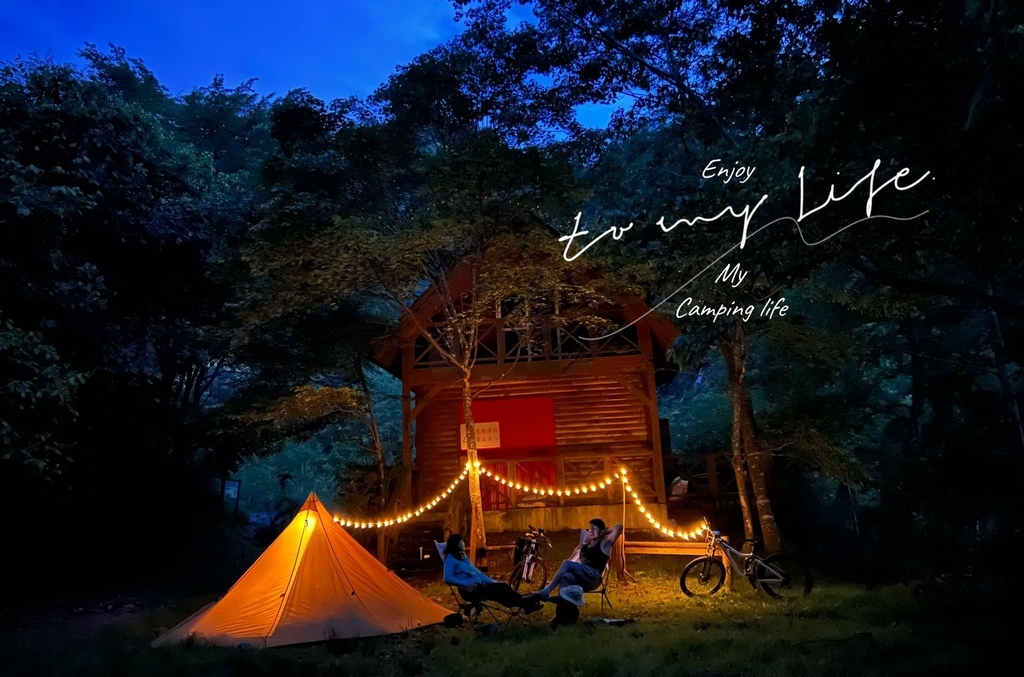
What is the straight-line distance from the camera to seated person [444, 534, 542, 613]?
6906 millimetres

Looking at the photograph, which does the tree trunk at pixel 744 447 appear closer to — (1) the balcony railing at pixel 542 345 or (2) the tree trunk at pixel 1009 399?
(1) the balcony railing at pixel 542 345

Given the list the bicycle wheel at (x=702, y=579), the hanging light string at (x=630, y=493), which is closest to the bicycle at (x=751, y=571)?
the bicycle wheel at (x=702, y=579)

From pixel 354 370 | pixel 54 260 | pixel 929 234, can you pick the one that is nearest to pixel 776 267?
pixel 929 234

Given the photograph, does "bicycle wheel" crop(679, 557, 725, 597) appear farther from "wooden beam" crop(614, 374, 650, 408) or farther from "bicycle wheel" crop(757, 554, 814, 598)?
"wooden beam" crop(614, 374, 650, 408)

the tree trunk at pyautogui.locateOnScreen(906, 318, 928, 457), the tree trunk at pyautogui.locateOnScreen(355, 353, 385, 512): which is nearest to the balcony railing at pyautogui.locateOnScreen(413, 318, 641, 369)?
the tree trunk at pyautogui.locateOnScreen(355, 353, 385, 512)

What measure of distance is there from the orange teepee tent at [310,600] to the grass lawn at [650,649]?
228mm

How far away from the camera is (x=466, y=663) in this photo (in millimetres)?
5453

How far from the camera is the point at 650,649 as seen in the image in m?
5.64

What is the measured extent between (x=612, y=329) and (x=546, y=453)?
3.35m

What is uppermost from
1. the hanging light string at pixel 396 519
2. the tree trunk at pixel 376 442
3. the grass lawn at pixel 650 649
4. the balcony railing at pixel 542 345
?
the balcony railing at pixel 542 345

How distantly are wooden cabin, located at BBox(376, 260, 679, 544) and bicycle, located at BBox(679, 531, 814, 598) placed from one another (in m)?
3.12

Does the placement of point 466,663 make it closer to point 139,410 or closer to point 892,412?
point 139,410

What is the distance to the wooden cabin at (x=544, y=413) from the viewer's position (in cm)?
1267

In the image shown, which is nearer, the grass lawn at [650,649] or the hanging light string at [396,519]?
the grass lawn at [650,649]
